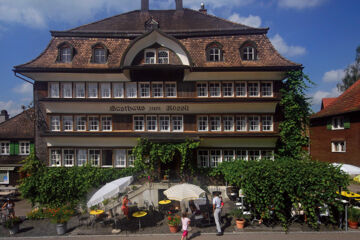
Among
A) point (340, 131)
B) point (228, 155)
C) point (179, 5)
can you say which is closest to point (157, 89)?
point (228, 155)

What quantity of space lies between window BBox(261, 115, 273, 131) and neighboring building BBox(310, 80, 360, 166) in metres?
9.38

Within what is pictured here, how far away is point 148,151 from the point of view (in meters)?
14.1

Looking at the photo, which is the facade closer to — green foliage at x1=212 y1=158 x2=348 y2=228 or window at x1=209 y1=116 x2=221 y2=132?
window at x1=209 y1=116 x2=221 y2=132

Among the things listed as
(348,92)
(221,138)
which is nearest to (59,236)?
(221,138)

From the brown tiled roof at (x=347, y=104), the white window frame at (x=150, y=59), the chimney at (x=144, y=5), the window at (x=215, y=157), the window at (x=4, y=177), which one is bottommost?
the window at (x=4, y=177)

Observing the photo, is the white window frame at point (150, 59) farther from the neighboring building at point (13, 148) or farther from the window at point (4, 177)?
the window at point (4, 177)

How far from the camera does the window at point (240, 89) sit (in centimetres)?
1563

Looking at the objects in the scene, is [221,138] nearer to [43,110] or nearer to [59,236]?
[59,236]

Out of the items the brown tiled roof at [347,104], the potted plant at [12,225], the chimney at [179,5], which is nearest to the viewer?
the potted plant at [12,225]

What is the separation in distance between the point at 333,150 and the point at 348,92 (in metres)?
6.83

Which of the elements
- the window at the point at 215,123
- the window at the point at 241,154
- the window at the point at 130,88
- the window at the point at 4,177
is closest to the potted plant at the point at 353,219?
the window at the point at 241,154

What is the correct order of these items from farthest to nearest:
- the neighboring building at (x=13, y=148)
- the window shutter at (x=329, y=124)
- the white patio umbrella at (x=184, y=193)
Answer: the window shutter at (x=329, y=124) → the neighboring building at (x=13, y=148) → the white patio umbrella at (x=184, y=193)

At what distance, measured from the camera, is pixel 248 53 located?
51.4 feet

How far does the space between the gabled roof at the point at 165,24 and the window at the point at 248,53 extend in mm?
1708
